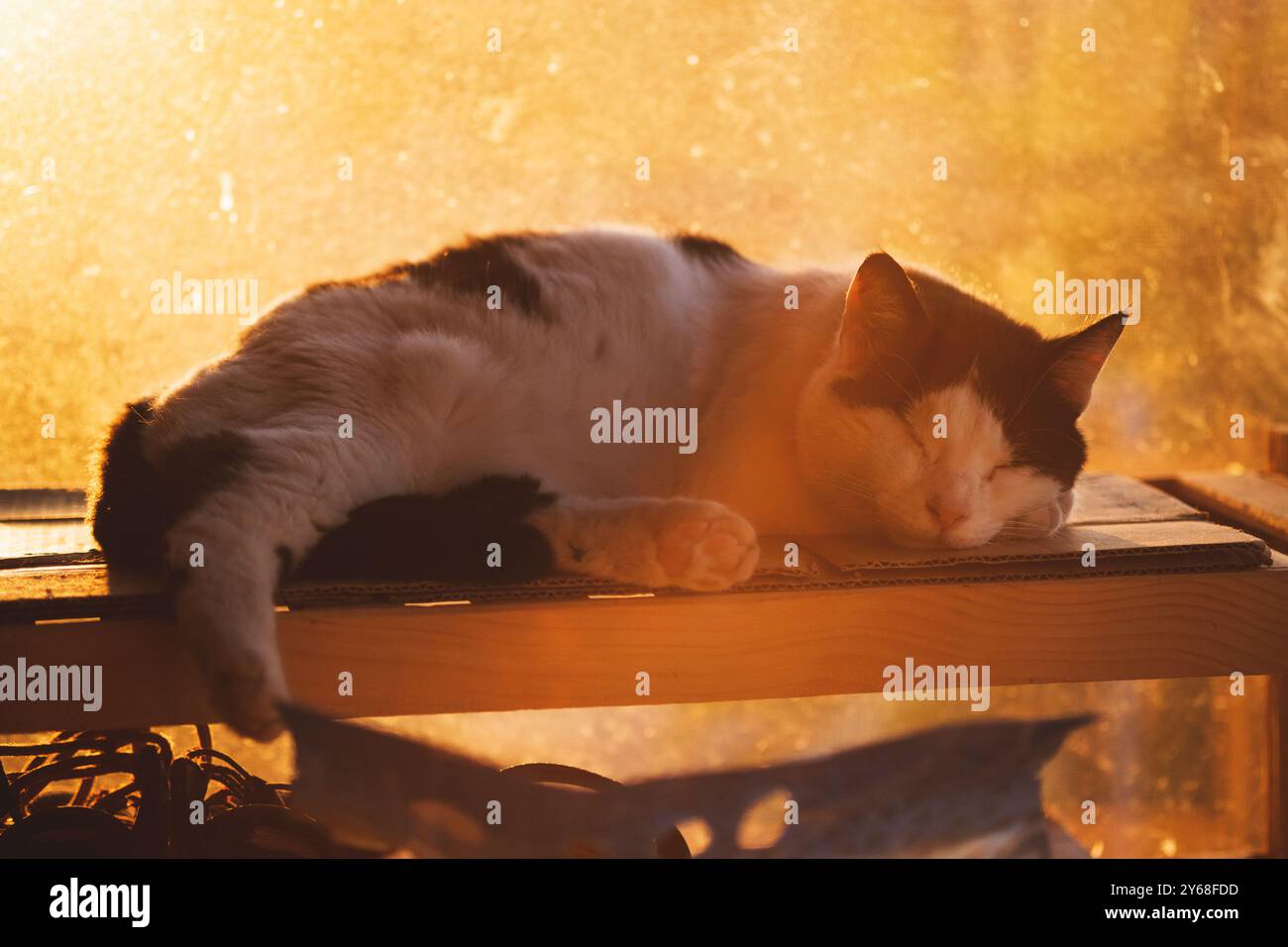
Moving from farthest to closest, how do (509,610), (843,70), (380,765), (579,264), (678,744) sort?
(678,744) → (843,70) → (579,264) → (509,610) → (380,765)

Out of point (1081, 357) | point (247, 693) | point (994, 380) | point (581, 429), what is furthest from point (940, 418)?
point (247, 693)

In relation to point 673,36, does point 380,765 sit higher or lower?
lower

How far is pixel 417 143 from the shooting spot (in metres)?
2.05

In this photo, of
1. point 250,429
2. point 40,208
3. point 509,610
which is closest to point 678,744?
point 509,610

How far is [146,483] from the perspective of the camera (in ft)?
4.08

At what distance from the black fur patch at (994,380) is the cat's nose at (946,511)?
0.13 metres

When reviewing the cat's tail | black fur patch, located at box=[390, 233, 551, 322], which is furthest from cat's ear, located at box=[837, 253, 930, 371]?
the cat's tail

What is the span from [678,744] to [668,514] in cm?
120

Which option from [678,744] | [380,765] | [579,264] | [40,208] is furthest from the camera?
[678,744]

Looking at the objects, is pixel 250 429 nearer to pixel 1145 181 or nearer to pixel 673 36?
pixel 673 36

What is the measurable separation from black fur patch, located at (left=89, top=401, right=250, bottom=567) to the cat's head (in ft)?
2.54

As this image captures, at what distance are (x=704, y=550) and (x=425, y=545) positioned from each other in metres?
0.33

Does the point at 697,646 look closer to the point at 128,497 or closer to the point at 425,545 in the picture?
the point at 425,545

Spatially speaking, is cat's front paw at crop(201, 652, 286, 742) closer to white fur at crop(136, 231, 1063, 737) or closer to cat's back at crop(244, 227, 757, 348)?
white fur at crop(136, 231, 1063, 737)
